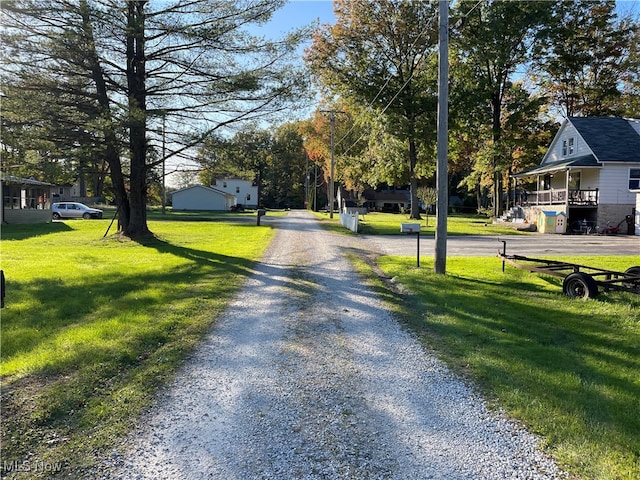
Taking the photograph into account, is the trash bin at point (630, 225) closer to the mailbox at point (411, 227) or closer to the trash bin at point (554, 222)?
the trash bin at point (554, 222)

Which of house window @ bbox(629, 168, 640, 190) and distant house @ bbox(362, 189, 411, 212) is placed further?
distant house @ bbox(362, 189, 411, 212)

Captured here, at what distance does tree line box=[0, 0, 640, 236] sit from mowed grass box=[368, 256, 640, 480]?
8.45 metres

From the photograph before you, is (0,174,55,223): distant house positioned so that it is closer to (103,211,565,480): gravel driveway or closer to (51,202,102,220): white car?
(51,202,102,220): white car

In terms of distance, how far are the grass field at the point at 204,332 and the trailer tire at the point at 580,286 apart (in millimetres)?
210

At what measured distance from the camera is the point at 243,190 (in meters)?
77.2

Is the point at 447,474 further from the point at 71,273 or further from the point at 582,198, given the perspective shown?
the point at 582,198

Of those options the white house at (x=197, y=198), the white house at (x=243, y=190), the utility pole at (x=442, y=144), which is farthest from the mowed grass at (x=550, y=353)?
the white house at (x=243, y=190)

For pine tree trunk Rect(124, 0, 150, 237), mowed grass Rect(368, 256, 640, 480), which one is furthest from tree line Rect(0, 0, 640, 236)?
mowed grass Rect(368, 256, 640, 480)

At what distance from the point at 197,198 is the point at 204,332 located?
5598 cm

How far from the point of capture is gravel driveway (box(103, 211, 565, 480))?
2.90 meters

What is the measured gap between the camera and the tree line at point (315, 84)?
465 inches

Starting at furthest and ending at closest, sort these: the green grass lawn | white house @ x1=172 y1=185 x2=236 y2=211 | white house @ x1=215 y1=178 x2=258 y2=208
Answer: white house @ x1=215 y1=178 x2=258 y2=208 → white house @ x1=172 y1=185 x2=236 y2=211 → the green grass lawn

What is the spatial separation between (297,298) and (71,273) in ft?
18.3

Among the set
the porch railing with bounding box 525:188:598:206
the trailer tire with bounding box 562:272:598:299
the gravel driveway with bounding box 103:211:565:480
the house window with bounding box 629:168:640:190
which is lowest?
the gravel driveway with bounding box 103:211:565:480
